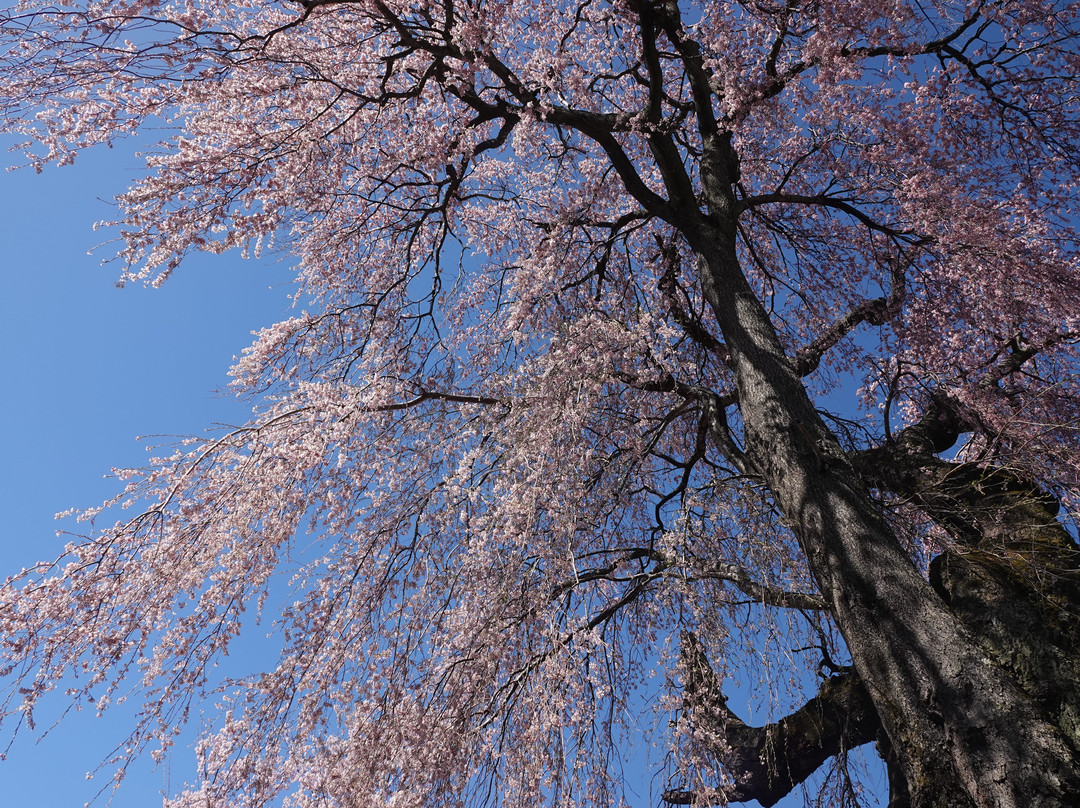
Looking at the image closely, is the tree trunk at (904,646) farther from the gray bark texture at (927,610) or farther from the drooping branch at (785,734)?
the drooping branch at (785,734)

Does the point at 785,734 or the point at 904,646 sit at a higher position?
the point at 785,734

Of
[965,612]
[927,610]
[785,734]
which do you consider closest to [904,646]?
[927,610]

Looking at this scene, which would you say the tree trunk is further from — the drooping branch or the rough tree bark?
the drooping branch

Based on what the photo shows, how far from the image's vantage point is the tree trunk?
99.9 inches

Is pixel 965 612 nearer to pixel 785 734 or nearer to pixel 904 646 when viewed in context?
pixel 904 646

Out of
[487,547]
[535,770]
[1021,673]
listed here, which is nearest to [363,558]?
[487,547]

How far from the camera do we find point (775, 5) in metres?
5.87

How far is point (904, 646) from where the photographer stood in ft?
9.61

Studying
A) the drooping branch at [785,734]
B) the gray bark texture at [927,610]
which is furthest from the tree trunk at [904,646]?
the drooping branch at [785,734]

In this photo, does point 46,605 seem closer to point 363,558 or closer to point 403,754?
point 363,558

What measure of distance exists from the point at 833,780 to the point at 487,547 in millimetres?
2981

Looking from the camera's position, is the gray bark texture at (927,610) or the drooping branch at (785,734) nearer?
the gray bark texture at (927,610)

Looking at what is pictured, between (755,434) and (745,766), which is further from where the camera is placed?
(745,766)

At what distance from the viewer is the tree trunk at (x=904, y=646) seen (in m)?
2.54
